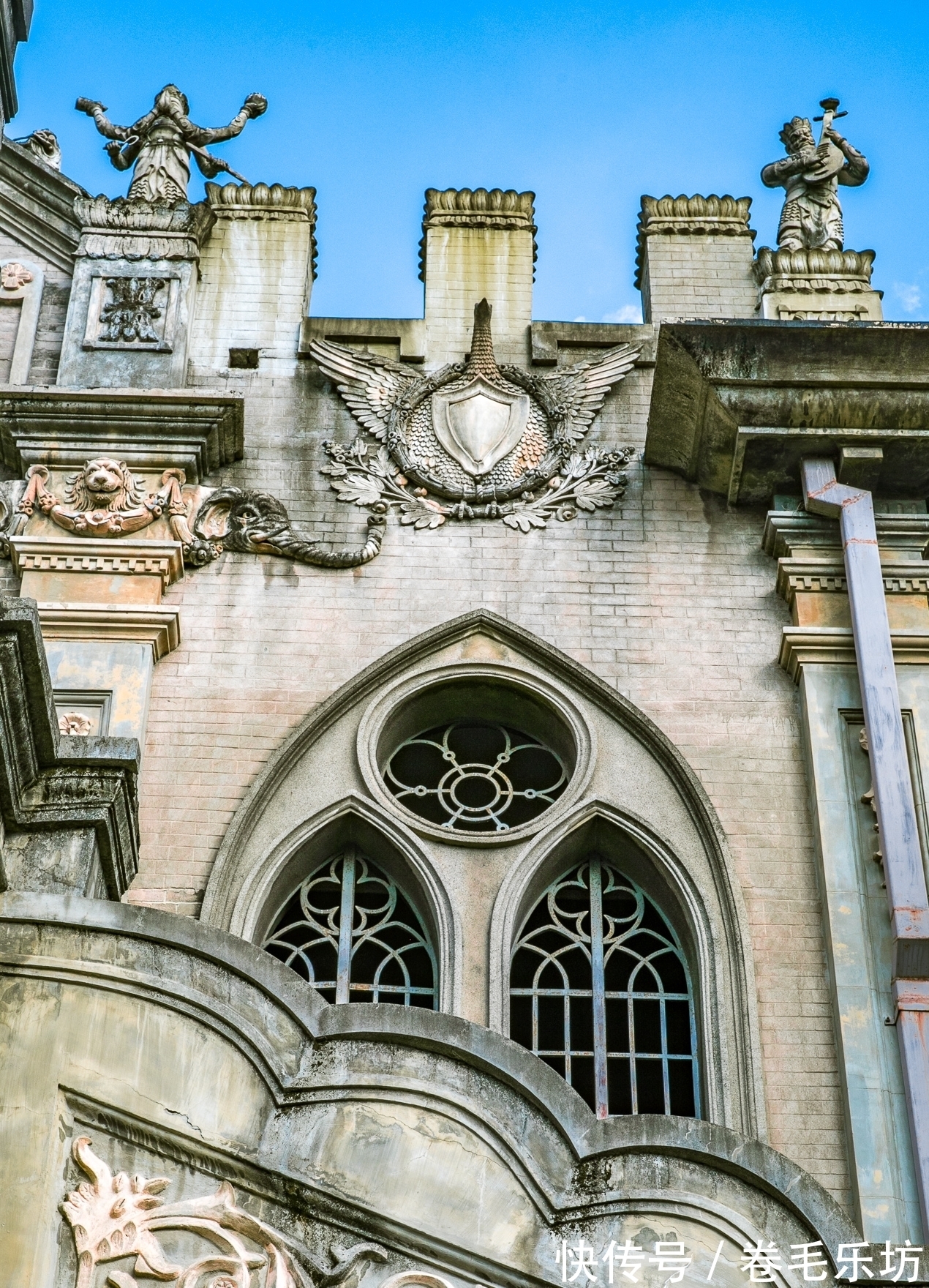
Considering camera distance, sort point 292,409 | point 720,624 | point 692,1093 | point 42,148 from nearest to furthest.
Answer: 1. point 692,1093
2. point 720,624
3. point 292,409
4. point 42,148

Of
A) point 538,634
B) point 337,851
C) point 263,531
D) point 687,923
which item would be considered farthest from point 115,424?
point 687,923

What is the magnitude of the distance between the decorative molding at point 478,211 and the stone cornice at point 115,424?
242cm

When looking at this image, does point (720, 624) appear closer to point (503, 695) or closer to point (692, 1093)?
point (503, 695)

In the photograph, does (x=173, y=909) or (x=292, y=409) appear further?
(x=292, y=409)

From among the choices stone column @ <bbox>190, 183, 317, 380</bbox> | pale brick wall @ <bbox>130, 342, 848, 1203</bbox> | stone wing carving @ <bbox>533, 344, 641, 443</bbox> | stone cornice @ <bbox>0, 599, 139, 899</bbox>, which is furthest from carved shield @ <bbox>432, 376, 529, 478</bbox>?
stone cornice @ <bbox>0, 599, 139, 899</bbox>

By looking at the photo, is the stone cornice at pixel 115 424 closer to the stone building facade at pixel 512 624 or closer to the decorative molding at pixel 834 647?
the stone building facade at pixel 512 624

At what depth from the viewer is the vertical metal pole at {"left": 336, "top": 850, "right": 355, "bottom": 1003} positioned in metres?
11.4

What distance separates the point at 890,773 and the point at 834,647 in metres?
1.22

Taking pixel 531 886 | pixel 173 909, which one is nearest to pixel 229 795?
pixel 173 909

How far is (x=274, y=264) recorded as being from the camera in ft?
47.6

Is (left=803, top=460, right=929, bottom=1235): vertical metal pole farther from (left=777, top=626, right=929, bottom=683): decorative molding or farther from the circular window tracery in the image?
the circular window tracery

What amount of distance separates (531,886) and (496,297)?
187 inches

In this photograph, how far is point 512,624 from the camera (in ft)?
41.5

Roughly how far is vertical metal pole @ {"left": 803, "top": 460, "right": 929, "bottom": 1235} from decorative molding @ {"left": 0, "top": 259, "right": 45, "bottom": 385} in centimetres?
541
